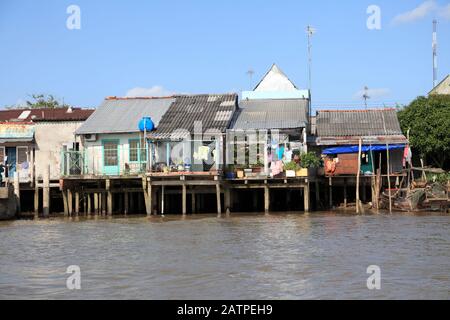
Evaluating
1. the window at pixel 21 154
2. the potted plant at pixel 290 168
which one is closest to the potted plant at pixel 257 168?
the potted plant at pixel 290 168

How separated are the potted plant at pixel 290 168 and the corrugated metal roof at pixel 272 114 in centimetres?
238

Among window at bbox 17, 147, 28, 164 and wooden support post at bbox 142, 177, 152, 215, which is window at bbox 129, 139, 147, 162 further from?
window at bbox 17, 147, 28, 164

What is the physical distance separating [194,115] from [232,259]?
1596 centimetres

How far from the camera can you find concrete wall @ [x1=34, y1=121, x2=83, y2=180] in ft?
103

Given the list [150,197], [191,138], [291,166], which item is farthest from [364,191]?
[150,197]

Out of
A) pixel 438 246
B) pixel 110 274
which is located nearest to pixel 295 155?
pixel 438 246

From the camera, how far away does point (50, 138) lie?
31.4m

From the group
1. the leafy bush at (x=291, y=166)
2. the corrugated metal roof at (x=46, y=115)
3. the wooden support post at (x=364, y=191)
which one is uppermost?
the corrugated metal roof at (x=46, y=115)

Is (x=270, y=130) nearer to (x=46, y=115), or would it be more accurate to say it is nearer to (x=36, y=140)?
(x=36, y=140)

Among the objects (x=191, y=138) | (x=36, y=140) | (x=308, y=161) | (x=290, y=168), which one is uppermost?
(x=36, y=140)

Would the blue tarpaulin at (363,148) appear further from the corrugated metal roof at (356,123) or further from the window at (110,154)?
the window at (110,154)

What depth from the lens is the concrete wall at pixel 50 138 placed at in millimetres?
31312

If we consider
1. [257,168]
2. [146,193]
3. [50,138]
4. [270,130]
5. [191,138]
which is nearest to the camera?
[257,168]
